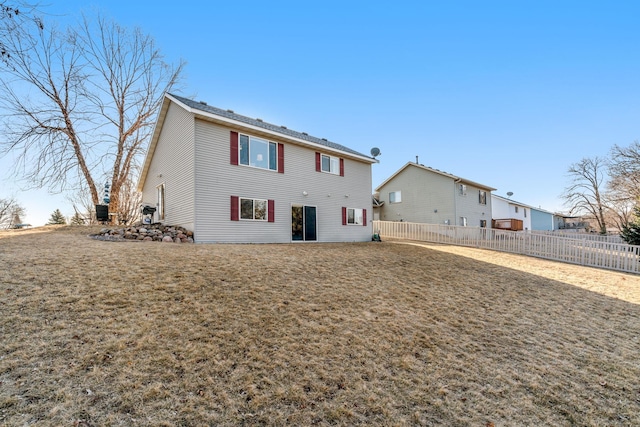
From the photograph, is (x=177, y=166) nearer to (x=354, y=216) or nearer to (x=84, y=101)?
(x=354, y=216)

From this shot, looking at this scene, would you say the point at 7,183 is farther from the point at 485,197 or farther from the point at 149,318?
the point at 485,197

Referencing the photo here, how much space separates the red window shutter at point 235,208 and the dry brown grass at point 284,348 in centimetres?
462

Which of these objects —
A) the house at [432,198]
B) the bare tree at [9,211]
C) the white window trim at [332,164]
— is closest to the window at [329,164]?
the white window trim at [332,164]

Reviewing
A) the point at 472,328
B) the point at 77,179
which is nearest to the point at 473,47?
the point at 472,328

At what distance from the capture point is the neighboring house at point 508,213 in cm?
2735

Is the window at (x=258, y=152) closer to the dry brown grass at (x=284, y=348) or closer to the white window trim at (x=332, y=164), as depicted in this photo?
the white window trim at (x=332, y=164)

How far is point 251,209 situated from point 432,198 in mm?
17748

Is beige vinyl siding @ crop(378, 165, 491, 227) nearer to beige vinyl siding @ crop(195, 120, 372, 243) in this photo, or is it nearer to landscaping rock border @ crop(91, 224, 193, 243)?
beige vinyl siding @ crop(195, 120, 372, 243)

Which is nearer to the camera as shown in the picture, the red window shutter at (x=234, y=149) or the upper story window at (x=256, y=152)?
the red window shutter at (x=234, y=149)

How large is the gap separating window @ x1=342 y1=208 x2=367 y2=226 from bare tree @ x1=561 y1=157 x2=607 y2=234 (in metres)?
32.6

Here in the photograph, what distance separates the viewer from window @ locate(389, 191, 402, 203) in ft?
89.1

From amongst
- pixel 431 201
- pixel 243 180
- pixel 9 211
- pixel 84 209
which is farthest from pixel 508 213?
pixel 9 211

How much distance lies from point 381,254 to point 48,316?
934 centimetres

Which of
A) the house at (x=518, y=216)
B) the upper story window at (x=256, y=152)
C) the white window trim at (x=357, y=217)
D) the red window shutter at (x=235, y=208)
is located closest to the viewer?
the red window shutter at (x=235, y=208)
